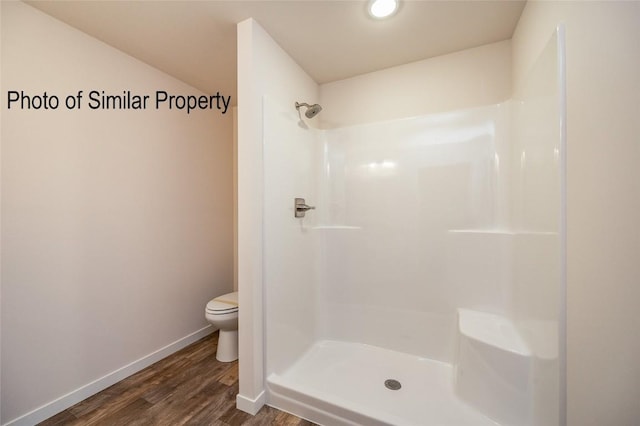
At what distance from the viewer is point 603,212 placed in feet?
2.61

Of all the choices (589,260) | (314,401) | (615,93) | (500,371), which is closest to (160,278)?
(314,401)

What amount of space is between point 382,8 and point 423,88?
2.26 ft

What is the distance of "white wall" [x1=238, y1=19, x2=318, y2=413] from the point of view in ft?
4.88

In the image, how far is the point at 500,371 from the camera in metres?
1.33

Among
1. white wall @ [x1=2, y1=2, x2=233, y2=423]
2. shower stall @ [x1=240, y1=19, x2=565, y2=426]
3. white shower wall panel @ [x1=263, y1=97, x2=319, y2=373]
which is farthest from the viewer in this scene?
white shower wall panel @ [x1=263, y1=97, x2=319, y2=373]

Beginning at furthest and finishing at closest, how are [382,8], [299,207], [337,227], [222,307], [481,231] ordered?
[337,227] → [222,307] → [299,207] → [481,231] → [382,8]

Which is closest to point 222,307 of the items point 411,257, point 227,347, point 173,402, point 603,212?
point 227,347

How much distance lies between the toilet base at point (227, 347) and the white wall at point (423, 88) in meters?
1.86

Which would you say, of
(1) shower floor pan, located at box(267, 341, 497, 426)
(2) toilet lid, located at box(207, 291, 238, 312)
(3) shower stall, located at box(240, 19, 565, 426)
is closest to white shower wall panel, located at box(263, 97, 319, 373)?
(3) shower stall, located at box(240, 19, 565, 426)

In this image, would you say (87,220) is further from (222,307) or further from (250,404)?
(250,404)

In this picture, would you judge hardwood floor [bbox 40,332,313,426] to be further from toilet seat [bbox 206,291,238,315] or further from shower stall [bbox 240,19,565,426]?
toilet seat [bbox 206,291,238,315]

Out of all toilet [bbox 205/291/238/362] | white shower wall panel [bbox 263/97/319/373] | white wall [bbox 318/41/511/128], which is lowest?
toilet [bbox 205/291/238/362]

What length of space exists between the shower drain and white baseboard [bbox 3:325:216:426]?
1665mm

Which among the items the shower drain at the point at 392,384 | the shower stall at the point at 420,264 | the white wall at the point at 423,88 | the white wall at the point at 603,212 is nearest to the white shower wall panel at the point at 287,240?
the shower stall at the point at 420,264
